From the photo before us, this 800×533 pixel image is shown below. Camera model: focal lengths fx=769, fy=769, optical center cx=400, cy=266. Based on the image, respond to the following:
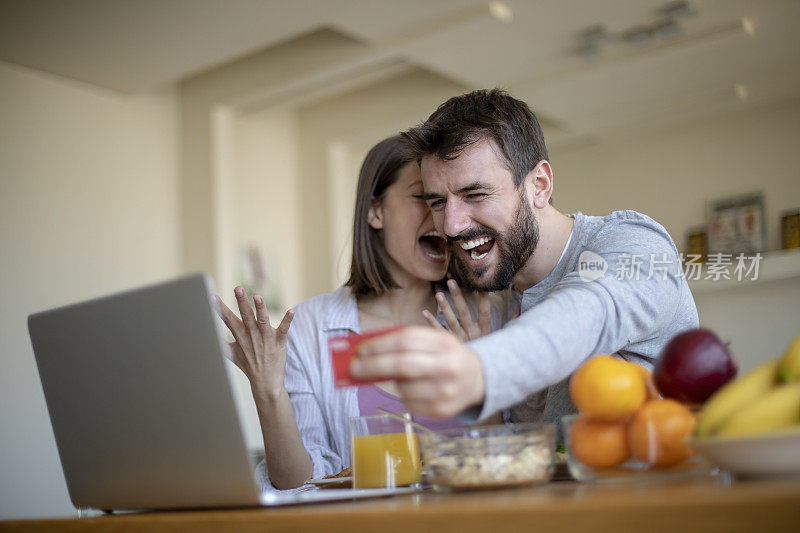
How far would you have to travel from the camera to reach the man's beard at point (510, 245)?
5.43 ft

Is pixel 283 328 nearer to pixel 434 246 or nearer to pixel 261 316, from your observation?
pixel 261 316

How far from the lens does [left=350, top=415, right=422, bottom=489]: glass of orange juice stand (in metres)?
1.07

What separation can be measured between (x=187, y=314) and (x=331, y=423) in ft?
3.49

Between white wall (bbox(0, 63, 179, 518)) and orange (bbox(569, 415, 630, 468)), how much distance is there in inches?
142

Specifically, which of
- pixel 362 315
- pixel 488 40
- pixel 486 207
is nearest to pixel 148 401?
pixel 486 207

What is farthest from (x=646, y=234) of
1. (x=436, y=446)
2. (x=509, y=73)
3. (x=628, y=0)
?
(x=509, y=73)

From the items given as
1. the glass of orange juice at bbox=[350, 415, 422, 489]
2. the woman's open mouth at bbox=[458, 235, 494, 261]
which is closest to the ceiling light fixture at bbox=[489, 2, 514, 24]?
the woman's open mouth at bbox=[458, 235, 494, 261]

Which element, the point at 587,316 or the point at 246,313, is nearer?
the point at 587,316

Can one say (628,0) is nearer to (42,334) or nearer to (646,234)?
(646,234)

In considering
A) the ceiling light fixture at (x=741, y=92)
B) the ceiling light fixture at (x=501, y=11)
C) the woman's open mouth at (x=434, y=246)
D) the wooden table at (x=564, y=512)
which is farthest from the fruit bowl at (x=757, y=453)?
the ceiling light fixture at (x=741, y=92)

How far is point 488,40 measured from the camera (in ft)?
12.0

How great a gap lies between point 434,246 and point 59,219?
278 cm

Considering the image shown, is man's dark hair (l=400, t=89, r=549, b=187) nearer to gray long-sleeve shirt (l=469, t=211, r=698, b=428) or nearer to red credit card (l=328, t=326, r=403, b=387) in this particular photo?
gray long-sleeve shirt (l=469, t=211, r=698, b=428)

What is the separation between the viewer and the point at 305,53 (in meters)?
4.24
